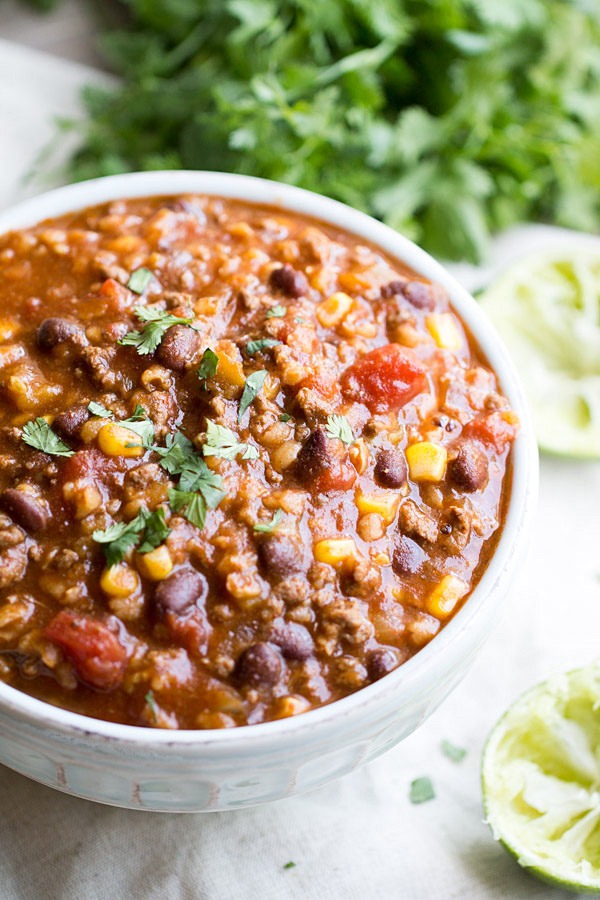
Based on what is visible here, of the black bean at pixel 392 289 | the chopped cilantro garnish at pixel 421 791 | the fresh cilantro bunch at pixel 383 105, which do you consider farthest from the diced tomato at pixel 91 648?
the fresh cilantro bunch at pixel 383 105

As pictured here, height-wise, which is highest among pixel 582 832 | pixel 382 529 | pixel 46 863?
pixel 382 529

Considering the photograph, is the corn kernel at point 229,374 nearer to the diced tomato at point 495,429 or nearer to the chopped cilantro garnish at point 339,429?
the chopped cilantro garnish at point 339,429

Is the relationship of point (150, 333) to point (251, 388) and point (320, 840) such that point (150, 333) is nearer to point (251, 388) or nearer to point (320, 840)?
point (251, 388)

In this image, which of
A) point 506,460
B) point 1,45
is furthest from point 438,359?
point 1,45

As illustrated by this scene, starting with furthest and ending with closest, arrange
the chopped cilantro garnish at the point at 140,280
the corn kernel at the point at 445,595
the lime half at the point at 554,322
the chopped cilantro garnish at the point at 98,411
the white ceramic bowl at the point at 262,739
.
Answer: the lime half at the point at 554,322 < the chopped cilantro garnish at the point at 140,280 < the chopped cilantro garnish at the point at 98,411 < the corn kernel at the point at 445,595 < the white ceramic bowl at the point at 262,739

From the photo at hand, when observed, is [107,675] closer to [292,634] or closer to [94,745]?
[94,745]

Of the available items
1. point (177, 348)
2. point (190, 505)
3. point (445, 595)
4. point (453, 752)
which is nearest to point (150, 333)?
point (177, 348)
